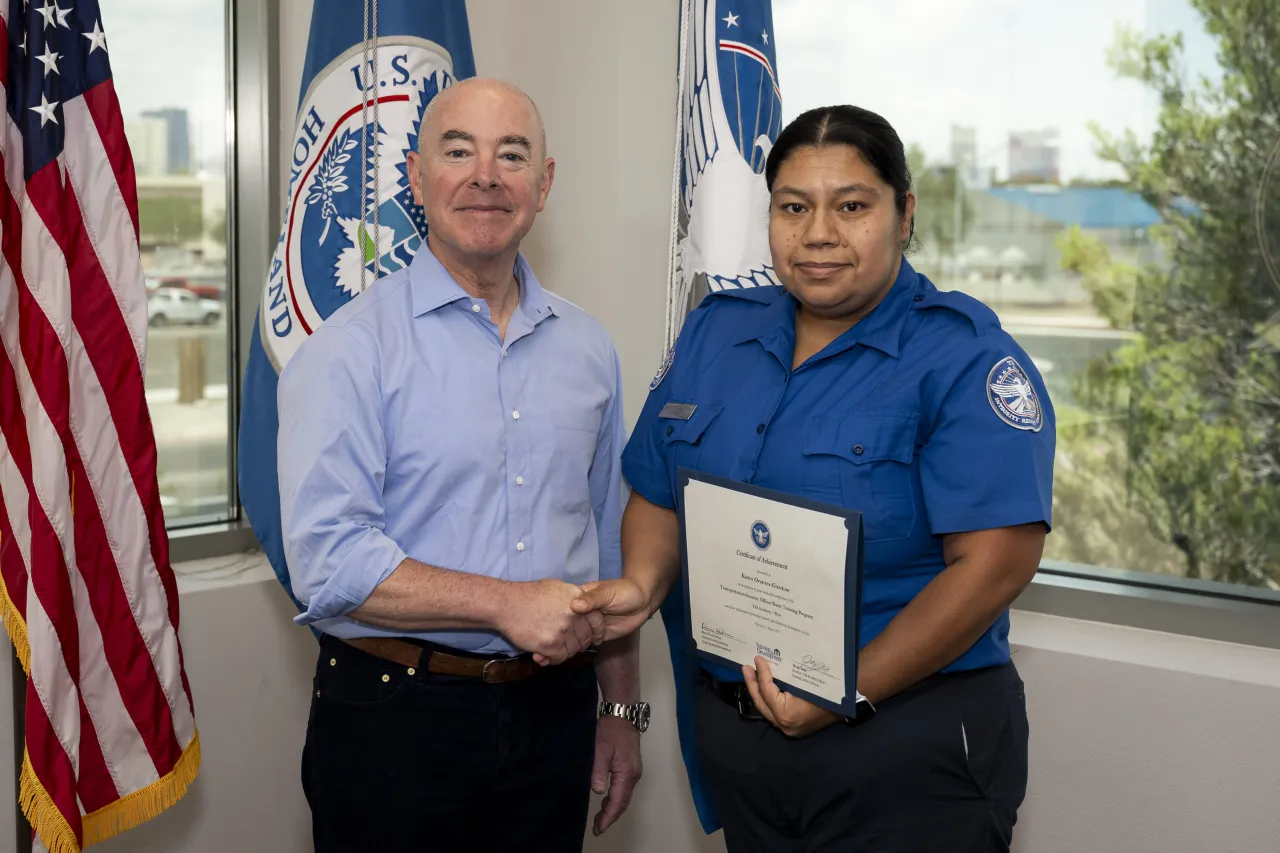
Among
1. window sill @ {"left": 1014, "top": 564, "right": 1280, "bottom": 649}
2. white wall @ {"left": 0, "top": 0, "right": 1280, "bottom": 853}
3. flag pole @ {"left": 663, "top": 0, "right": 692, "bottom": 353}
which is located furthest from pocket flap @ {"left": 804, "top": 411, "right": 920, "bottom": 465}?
window sill @ {"left": 1014, "top": 564, "right": 1280, "bottom": 649}

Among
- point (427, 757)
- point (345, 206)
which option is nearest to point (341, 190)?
point (345, 206)

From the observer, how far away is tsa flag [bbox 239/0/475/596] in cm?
204

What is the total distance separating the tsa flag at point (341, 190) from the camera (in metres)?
2.04

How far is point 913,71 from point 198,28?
1.57 m

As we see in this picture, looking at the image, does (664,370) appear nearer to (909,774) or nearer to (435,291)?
(435,291)

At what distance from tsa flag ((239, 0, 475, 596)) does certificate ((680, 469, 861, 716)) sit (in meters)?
0.98

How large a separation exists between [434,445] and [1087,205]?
4.72 ft

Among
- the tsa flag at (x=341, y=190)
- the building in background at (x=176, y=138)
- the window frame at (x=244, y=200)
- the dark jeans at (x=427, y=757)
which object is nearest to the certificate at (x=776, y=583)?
the dark jeans at (x=427, y=757)

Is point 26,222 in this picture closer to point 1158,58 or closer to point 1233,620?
point 1158,58

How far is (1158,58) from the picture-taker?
2053mm

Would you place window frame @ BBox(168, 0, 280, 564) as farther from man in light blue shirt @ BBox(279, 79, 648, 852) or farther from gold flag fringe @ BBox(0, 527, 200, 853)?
man in light blue shirt @ BBox(279, 79, 648, 852)

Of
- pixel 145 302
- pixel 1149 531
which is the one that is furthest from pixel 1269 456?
pixel 145 302

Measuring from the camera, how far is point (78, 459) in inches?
69.7

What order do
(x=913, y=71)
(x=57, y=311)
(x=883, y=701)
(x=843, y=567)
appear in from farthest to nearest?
1. (x=913, y=71)
2. (x=57, y=311)
3. (x=883, y=701)
4. (x=843, y=567)
